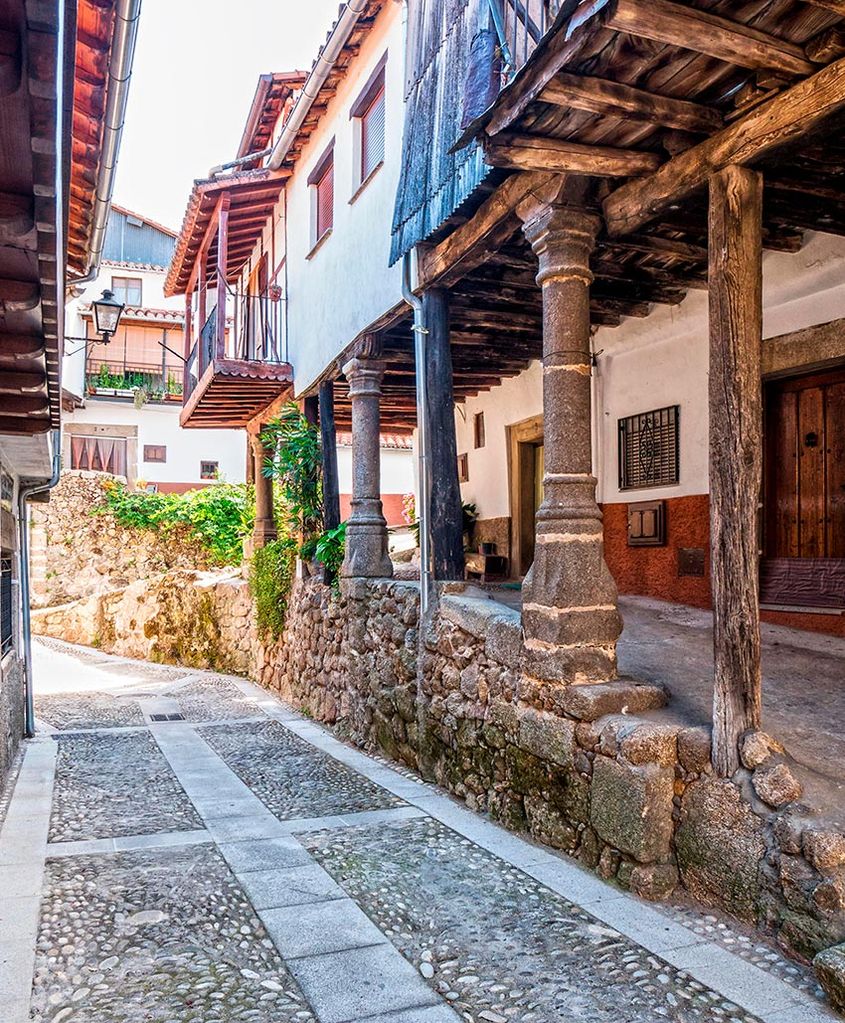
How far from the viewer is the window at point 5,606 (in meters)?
7.38

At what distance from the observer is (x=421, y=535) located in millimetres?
6613

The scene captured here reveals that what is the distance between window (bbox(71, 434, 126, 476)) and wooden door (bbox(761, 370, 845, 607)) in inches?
863

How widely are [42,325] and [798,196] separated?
13.3 feet

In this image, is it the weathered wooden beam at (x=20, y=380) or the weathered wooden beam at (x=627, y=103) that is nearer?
the weathered wooden beam at (x=627, y=103)

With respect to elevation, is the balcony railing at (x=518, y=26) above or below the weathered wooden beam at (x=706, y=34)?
above

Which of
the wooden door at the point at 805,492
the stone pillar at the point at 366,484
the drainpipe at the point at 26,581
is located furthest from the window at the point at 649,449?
the drainpipe at the point at 26,581

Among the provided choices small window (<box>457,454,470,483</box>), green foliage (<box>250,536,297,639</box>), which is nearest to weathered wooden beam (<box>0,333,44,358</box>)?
green foliage (<box>250,536,297,639</box>)

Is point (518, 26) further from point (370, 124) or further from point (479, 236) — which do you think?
point (370, 124)

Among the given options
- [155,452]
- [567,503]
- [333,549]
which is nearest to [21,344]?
[567,503]

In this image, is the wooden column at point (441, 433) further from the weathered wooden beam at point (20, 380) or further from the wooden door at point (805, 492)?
the weathered wooden beam at point (20, 380)

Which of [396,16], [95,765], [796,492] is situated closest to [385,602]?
[95,765]

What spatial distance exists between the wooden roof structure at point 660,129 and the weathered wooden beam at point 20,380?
2.36 metres

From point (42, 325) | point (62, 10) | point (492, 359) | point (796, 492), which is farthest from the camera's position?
point (492, 359)

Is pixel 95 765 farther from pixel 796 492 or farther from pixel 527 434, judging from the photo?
pixel 796 492
